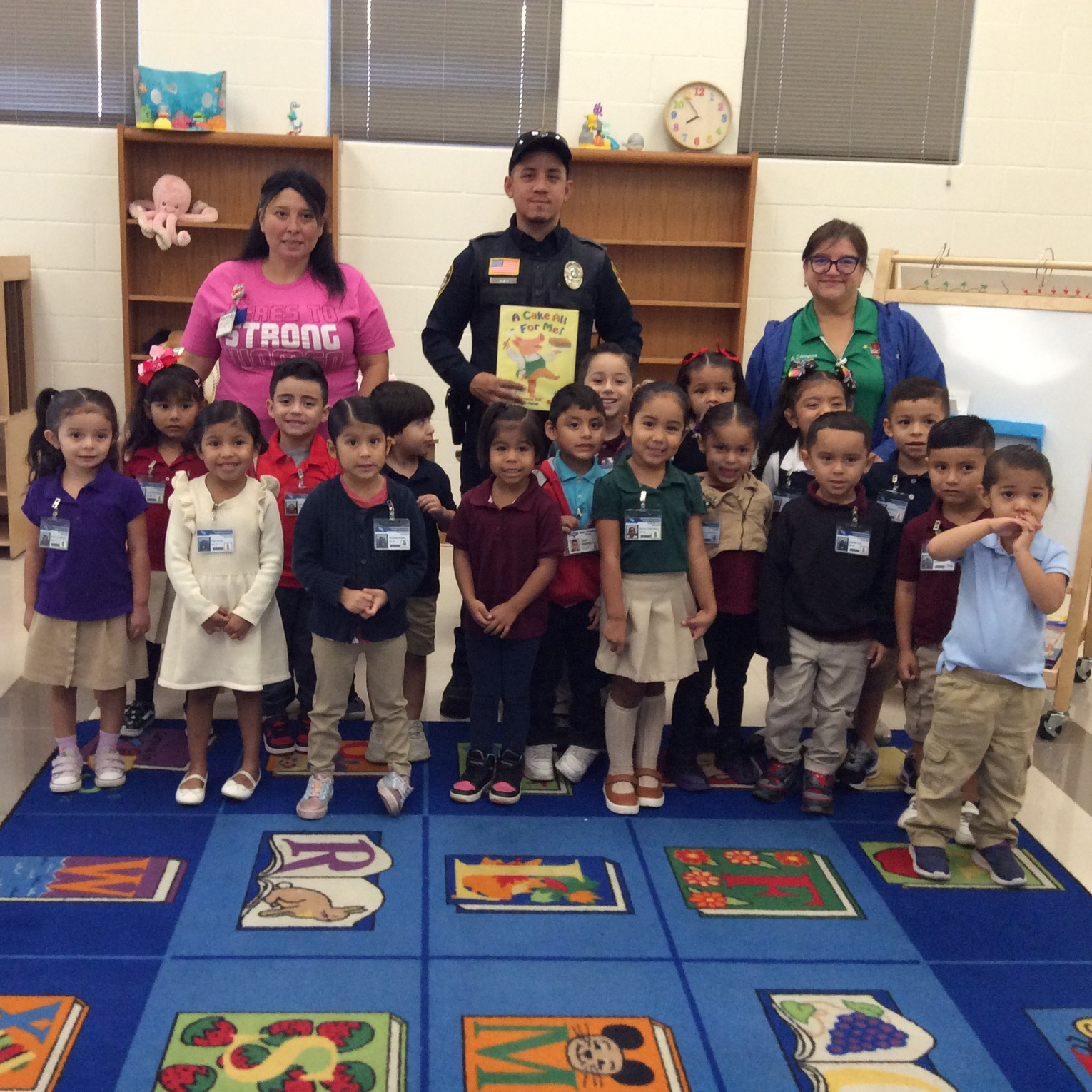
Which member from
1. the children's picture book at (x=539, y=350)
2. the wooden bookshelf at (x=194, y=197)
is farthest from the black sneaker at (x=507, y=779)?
the wooden bookshelf at (x=194, y=197)

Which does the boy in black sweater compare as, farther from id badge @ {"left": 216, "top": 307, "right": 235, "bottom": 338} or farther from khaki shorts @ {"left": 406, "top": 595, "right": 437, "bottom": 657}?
id badge @ {"left": 216, "top": 307, "right": 235, "bottom": 338}

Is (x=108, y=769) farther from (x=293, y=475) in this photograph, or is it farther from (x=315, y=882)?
(x=293, y=475)

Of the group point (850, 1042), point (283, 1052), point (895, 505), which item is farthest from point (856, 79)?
point (283, 1052)

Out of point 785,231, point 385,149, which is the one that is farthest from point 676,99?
point 385,149

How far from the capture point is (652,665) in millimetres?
2814

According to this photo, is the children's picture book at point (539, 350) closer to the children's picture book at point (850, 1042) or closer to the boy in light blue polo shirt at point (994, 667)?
the boy in light blue polo shirt at point (994, 667)

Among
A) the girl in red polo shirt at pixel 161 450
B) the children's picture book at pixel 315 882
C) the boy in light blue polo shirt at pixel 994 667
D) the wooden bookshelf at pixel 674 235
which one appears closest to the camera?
the children's picture book at pixel 315 882

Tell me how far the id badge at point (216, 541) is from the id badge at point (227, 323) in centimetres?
55

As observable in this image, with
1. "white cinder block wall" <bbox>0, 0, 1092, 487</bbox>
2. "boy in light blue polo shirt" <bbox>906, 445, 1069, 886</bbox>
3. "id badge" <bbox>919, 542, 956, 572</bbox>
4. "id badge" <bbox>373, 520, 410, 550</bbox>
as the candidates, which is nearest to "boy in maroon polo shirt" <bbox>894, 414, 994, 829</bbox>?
"id badge" <bbox>919, 542, 956, 572</bbox>

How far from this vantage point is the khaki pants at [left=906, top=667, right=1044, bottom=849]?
101 inches

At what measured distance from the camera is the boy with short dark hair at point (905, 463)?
2865 mm

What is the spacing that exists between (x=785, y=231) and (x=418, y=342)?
1894 mm

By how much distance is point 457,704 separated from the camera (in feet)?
11.3

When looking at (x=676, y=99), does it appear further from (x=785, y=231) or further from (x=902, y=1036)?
(x=902, y=1036)
